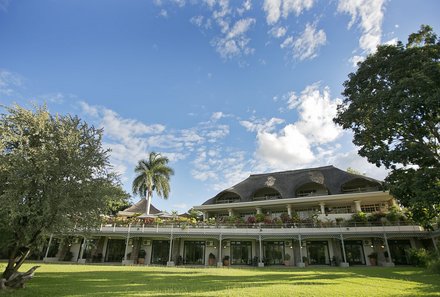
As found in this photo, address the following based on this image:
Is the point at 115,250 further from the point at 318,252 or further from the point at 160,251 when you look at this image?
the point at 318,252

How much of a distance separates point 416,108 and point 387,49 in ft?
17.3

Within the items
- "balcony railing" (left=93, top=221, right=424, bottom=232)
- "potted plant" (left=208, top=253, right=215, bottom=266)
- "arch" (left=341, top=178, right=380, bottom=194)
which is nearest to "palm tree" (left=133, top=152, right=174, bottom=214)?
"balcony railing" (left=93, top=221, right=424, bottom=232)

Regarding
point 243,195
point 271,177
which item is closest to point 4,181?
point 243,195

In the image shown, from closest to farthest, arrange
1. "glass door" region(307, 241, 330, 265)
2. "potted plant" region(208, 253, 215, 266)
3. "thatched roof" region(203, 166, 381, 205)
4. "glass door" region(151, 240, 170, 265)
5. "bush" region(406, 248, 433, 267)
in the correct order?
"bush" region(406, 248, 433, 267) < "glass door" region(307, 241, 330, 265) < "potted plant" region(208, 253, 215, 266) < "glass door" region(151, 240, 170, 265) < "thatched roof" region(203, 166, 381, 205)

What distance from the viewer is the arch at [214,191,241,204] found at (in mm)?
31981

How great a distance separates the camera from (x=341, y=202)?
1083 inches

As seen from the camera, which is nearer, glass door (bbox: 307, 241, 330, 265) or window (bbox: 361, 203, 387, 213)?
glass door (bbox: 307, 241, 330, 265)

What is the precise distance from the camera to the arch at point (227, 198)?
3198cm

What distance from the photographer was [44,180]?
33.7ft

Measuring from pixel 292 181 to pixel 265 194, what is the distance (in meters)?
3.49

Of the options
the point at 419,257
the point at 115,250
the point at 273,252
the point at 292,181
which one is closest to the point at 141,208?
the point at 115,250

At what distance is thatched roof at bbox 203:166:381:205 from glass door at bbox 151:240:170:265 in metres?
7.51

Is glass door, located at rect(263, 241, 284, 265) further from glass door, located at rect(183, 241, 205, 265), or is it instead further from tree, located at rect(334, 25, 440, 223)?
tree, located at rect(334, 25, 440, 223)

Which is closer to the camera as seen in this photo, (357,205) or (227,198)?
(357,205)
